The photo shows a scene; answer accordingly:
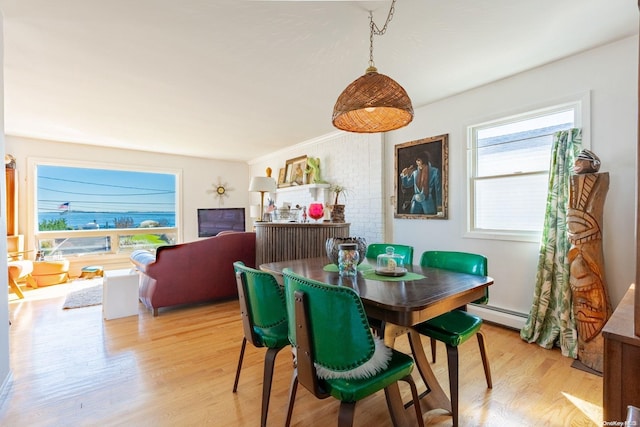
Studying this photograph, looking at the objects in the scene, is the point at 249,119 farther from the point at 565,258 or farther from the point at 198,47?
the point at 565,258

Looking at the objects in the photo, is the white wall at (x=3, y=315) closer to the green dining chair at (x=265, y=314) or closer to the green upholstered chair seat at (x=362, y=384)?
the green dining chair at (x=265, y=314)

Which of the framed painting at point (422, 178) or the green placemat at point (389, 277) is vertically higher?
the framed painting at point (422, 178)

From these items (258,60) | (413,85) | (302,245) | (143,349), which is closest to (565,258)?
(413,85)

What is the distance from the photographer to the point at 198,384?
2041 mm

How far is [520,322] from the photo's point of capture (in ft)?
9.37

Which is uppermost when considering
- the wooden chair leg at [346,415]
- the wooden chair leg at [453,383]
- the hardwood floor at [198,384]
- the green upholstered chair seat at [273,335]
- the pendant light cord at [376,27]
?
the pendant light cord at [376,27]

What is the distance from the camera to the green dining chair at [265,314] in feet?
5.29

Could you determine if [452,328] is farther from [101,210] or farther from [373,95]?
[101,210]

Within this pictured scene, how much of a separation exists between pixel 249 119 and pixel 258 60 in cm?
163

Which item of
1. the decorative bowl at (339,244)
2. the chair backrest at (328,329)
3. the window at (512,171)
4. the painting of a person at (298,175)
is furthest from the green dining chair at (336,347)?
the painting of a person at (298,175)

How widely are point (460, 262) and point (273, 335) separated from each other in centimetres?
143

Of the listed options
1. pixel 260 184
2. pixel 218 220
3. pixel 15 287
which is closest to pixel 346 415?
pixel 260 184

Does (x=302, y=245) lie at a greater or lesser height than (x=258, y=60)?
lesser

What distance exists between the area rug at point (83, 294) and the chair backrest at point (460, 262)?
415 cm
